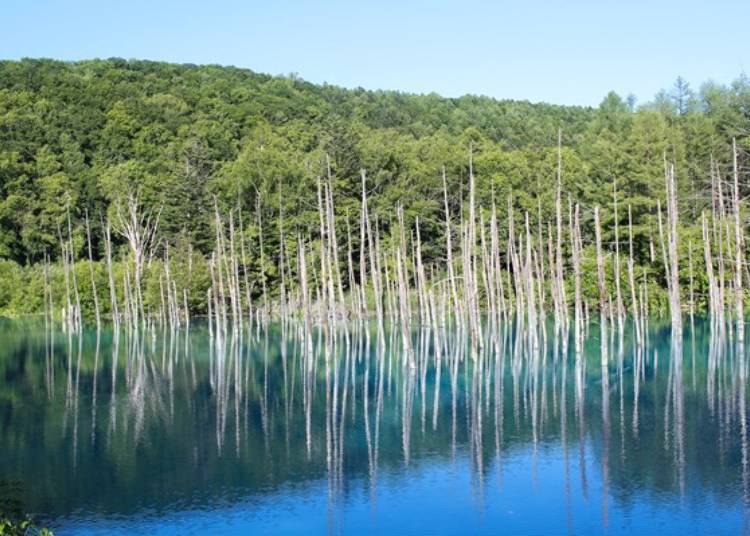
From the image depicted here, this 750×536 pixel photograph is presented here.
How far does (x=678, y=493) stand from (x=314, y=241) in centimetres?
4139

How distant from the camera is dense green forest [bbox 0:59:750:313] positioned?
57500mm

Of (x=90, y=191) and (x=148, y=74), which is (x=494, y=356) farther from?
(x=148, y=74)

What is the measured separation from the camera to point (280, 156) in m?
64.4

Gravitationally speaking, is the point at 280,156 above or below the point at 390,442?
above

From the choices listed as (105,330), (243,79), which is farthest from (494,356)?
(243,79)

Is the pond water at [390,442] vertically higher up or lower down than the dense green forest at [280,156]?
lower down

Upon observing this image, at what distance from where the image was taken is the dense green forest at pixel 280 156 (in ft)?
189

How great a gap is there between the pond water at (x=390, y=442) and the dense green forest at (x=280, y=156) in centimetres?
1703

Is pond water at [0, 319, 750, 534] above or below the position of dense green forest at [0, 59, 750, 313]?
below

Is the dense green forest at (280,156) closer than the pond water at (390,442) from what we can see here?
No

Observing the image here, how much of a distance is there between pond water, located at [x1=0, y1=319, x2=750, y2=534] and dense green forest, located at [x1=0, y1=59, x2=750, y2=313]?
55.9 ft

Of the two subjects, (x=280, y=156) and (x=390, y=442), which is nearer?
(x=390, y=442)

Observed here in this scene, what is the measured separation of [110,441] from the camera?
23.3 metres

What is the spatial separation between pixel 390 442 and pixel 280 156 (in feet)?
145
